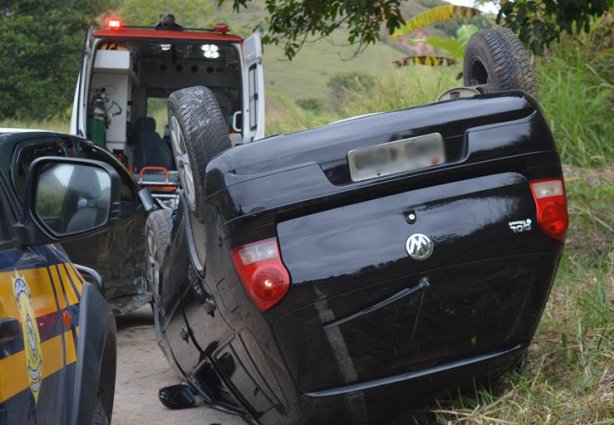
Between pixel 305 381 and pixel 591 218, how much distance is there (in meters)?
4.77

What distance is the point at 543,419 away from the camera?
167 inches

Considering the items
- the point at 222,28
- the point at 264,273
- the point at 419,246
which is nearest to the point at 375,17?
the point at 419,246

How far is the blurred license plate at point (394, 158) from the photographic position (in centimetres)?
409

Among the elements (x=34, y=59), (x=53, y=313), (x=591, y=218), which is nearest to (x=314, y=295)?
(x=53, y=313)

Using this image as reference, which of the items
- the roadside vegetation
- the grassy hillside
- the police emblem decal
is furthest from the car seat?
the grassy hillside

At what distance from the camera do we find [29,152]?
255 inches

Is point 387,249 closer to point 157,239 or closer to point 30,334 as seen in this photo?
point 30,334

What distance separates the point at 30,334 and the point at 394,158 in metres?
1.85

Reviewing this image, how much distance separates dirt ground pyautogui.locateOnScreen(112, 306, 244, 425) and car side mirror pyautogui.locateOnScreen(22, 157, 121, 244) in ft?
7.40

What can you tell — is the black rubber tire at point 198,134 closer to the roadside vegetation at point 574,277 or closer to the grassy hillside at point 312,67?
the roadside vegetation at point 574,277

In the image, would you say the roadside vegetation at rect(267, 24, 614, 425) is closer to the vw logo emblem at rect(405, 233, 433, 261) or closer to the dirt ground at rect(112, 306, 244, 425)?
the vw logo emblem at rect(405, 233, 433, 261)

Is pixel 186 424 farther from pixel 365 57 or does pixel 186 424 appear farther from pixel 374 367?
pixel 365 57

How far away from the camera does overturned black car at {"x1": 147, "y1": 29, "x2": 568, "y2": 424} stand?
3980 millimetres

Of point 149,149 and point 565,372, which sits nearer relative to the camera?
point 565,372
